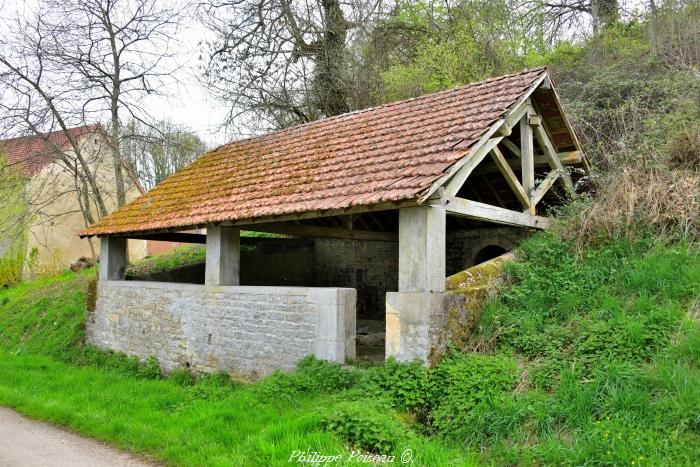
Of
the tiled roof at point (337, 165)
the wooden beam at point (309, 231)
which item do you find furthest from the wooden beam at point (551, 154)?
the wooden beam at point (309, 231)

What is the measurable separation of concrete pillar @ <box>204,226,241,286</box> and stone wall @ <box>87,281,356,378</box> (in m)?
0.19

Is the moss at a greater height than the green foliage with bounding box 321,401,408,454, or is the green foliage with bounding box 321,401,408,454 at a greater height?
the moss

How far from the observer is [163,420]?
18.5ft

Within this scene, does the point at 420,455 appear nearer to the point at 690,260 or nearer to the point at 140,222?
the point at 690,260

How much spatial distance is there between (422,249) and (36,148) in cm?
1464

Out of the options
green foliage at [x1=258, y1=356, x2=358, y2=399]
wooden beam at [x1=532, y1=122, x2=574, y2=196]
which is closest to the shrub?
green foliage at [x1=258, y1=356, x2=358, y2=399]

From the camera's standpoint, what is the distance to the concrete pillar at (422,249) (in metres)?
5.71

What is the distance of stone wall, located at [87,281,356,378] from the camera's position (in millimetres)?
6355

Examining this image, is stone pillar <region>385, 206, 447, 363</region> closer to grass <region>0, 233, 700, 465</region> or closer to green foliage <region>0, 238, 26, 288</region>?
grass <region>0, 233, 700, 465</region>

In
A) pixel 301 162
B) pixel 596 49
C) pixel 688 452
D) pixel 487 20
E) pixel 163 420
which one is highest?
pixel 487 20

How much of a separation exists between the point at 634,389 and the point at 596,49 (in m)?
11.9

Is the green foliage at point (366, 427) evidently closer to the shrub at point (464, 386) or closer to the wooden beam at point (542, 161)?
the shrub at point (464, 386)

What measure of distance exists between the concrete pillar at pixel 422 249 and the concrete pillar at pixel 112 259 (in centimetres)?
658

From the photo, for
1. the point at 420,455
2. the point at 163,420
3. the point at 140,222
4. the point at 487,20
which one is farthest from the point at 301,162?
the point at 487,20
